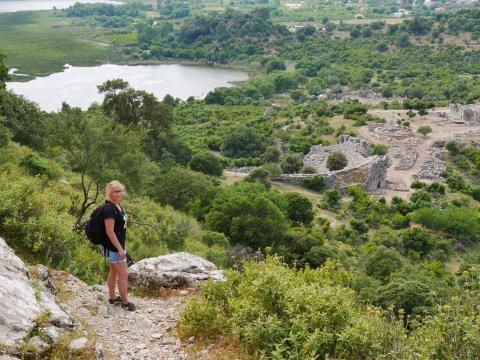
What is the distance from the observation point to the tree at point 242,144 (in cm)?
5450

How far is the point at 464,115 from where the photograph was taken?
5878 centimetres

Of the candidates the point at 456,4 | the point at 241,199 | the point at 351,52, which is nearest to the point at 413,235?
the point at 241,199

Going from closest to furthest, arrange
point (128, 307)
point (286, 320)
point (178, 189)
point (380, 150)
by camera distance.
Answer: point (286, 320) → point (128, 307) → point (178, 189) → point (380, 150)

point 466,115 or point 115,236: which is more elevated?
point 115,236

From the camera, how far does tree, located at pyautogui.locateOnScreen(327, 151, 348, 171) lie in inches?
1811

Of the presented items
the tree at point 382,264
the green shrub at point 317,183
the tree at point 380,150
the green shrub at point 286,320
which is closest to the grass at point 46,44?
the tree at point 380,150

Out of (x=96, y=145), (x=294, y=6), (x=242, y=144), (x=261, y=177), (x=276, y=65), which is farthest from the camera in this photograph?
(x=294, y=6)

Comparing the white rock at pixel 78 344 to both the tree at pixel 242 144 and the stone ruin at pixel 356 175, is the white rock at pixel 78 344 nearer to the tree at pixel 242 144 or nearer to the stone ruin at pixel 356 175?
the stone ruin at pixel 356 175

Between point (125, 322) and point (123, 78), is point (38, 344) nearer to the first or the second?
point (125, 322)

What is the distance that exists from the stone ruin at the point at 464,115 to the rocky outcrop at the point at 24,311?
5626cm

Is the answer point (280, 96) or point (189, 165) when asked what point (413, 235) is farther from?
point (280, 96)

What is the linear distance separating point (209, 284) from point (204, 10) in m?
→ 178

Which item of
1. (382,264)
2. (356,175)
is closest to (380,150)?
(356,175)

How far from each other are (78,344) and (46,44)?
373ft
